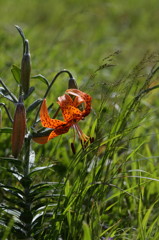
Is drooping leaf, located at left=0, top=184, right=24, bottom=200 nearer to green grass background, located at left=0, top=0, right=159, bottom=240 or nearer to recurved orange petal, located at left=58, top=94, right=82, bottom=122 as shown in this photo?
green grass background, located at left=0, top=0, right=159, bottom=240

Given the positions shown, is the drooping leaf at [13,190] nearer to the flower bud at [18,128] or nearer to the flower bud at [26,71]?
the flower bud at [18,128]

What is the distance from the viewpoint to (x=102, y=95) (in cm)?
135

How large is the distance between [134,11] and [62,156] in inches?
156

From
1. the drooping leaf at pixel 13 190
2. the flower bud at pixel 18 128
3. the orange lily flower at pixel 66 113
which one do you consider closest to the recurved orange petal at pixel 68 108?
the orange lily flower at pixel 66 113

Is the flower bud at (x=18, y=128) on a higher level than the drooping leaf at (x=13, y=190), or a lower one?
higher

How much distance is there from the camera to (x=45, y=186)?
1369mm

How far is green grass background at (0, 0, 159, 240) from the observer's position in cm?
134

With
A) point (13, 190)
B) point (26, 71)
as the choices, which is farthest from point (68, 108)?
point (13, 190)

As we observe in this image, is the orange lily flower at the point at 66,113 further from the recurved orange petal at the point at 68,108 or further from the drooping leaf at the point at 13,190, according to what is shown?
the drooping leaf at the point at 13,190

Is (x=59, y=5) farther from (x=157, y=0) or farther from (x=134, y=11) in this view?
(x=157, y=0)

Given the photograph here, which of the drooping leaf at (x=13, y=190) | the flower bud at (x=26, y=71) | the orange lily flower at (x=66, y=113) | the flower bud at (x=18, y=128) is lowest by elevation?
the drooping leaf at (x=13, y=190)

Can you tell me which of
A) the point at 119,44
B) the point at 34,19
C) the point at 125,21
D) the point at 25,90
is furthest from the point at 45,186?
the point at 125,21

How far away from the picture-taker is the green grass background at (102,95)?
4.41ft

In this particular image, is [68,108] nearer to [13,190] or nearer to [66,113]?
[66,113]
